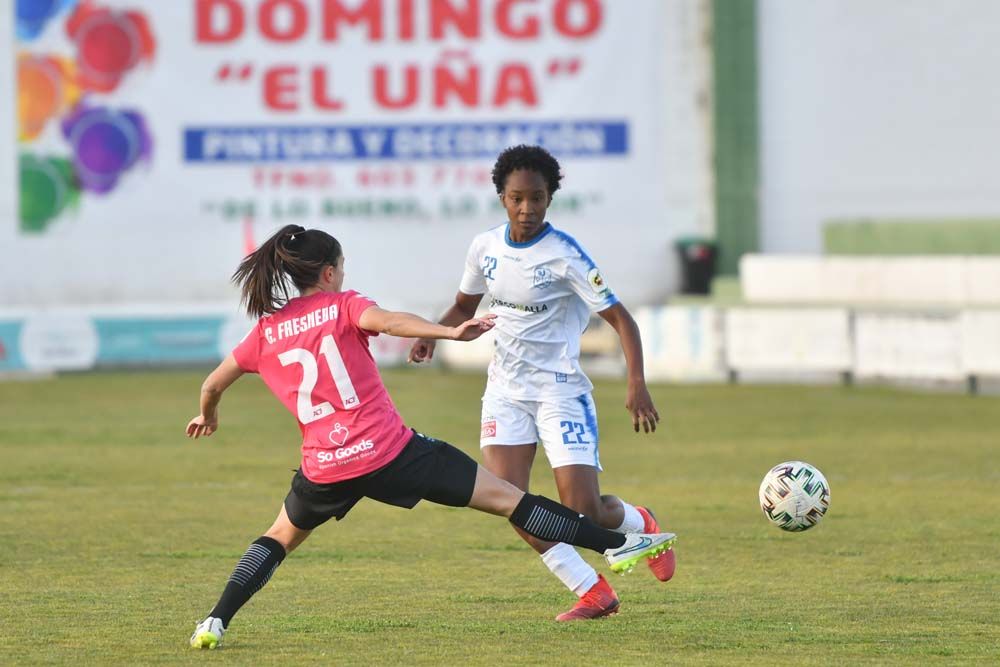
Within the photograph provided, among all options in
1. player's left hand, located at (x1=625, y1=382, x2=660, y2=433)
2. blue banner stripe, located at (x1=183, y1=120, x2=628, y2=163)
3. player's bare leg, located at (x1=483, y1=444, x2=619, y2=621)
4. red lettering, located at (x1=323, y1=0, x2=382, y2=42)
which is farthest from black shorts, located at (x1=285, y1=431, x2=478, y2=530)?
red lettering, located at (x1=323, y1=0, x2=382, y2=42)

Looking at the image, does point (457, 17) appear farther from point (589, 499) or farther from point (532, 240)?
point (589, 499)

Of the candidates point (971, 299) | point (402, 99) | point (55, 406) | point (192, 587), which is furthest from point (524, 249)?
point (402, 99)

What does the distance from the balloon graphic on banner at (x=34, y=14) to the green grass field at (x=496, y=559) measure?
41.9 feet

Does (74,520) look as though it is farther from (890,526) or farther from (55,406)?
(55,406)

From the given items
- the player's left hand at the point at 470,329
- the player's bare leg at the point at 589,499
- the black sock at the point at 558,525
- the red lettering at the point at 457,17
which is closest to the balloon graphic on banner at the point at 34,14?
the red lettering at the point at 457,17

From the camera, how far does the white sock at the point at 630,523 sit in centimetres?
870

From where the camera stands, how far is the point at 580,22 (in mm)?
30984

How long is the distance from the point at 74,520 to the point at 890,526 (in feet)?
17.7

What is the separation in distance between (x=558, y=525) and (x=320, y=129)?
2409cm

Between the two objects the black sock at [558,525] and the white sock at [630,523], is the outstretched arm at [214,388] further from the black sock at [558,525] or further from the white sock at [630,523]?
the white sock at [630,523]

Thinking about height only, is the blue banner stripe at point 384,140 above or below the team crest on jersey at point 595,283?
above

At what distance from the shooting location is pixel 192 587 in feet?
30.5

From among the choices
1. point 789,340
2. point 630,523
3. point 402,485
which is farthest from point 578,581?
point 789,340

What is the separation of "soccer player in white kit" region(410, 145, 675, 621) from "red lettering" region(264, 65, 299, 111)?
74.7ft
